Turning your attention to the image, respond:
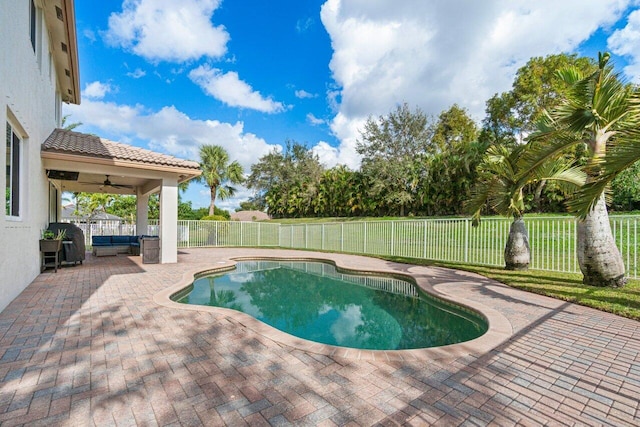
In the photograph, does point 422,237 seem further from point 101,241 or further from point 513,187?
point 101,241

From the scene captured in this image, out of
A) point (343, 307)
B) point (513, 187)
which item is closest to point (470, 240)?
point (513, 187)

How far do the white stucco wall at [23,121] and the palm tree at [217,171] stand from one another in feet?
57.1

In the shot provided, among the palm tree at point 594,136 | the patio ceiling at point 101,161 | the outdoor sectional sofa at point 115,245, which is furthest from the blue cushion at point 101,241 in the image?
the palm tree at point 594,136

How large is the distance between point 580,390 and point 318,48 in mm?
20526

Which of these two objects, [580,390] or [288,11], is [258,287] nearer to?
[580,390]

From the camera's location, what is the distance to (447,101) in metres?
29.8

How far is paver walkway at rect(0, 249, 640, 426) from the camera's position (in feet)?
7.98

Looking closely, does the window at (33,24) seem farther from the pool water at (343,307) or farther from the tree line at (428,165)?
the tree line at (428,165)

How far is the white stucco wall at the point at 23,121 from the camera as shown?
4977 mm

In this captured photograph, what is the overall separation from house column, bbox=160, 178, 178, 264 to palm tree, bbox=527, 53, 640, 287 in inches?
442

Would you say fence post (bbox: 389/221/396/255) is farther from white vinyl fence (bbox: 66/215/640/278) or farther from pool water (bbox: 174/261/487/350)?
pool water (bbox: 174/261/487/350)

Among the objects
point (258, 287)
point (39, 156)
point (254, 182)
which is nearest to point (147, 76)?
point (39, 156)

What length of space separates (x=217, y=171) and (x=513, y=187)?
24058 millimetres

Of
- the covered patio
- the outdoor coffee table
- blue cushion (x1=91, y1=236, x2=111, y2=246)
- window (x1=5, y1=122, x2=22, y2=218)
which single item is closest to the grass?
the covered patio
